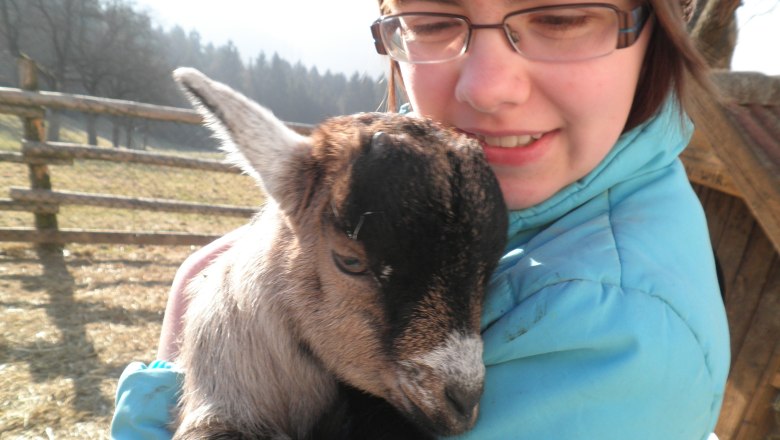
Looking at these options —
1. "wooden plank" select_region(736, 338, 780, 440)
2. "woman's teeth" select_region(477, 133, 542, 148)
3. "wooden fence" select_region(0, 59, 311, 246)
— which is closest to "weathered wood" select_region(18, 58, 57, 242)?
"wooden fence" select_region(0, 59, 311, 246)

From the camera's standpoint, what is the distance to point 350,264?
141 centimetres

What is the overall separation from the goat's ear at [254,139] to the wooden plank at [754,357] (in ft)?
10.1

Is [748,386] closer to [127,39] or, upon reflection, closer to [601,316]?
[601,316]

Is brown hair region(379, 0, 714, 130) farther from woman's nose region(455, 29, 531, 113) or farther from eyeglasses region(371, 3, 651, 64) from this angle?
woman's nose region(455, 29, 531, 113)

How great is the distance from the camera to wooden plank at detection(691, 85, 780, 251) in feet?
7.16

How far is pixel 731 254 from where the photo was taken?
337 centimetres

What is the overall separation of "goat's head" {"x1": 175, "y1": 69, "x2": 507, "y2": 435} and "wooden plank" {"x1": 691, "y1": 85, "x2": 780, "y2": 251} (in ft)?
5.14

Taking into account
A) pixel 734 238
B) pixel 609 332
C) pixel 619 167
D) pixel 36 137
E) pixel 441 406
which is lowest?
pixel 36 137

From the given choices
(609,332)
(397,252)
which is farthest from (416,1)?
(609,332)

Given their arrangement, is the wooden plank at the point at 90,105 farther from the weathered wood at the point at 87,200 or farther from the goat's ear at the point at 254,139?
the goat's ear at the point at 254,139

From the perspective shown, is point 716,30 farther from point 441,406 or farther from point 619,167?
point 441,406

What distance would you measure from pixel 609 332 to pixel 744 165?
1.78 m

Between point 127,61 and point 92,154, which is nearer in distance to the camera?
point 92,154

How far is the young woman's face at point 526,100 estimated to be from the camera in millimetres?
1345
